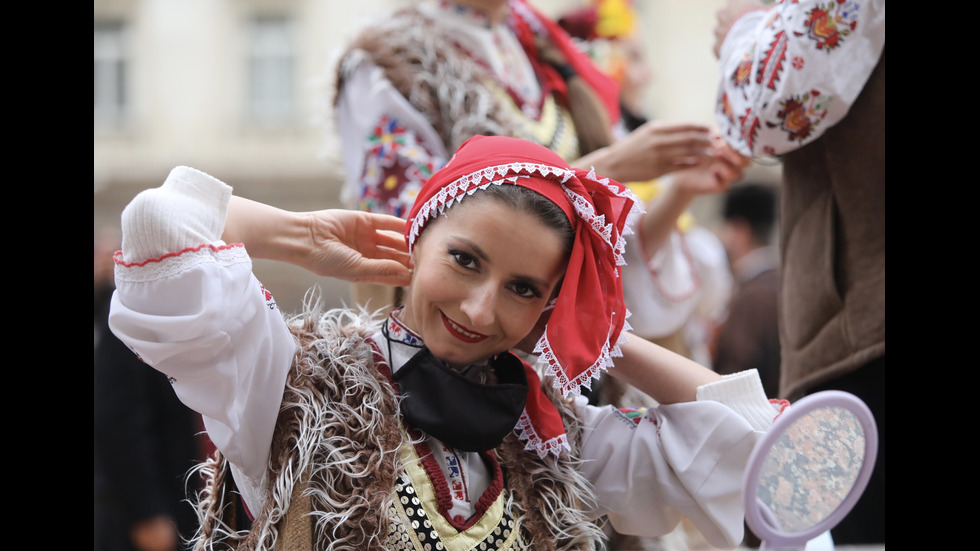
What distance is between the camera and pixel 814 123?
6.11 ft

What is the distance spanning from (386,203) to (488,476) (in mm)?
830

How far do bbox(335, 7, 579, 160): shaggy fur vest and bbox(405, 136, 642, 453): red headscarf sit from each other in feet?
2.49

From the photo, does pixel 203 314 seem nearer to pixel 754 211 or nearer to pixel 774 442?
pixel 774 442

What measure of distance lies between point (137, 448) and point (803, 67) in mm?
2709

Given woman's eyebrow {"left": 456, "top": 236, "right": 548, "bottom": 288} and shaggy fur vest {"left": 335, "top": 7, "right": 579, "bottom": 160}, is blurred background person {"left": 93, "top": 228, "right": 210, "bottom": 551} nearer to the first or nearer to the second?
shaggy fur vest {"left": 335, "top": 7, "right": 579, "bottom": 160}

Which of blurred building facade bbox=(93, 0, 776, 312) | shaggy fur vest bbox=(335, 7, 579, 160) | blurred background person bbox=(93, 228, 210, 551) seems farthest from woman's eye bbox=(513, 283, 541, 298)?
blurred building facade bbox=(93, 0, 776, 312)

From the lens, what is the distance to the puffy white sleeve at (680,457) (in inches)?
61.4

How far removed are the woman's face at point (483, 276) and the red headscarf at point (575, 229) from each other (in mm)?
33

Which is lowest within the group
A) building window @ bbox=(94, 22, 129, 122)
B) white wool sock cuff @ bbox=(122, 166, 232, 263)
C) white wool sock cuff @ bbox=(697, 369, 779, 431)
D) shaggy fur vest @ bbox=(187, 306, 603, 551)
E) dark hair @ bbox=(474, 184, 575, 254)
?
building window @ bbox=(94, 22, 129, 122)

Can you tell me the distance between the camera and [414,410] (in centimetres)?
149

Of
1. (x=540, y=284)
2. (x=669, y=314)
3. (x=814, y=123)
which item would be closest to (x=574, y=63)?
(x=669, y=314)

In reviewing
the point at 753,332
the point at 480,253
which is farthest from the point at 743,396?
the point at 753,332

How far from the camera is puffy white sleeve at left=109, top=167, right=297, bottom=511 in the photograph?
4.19 feet
